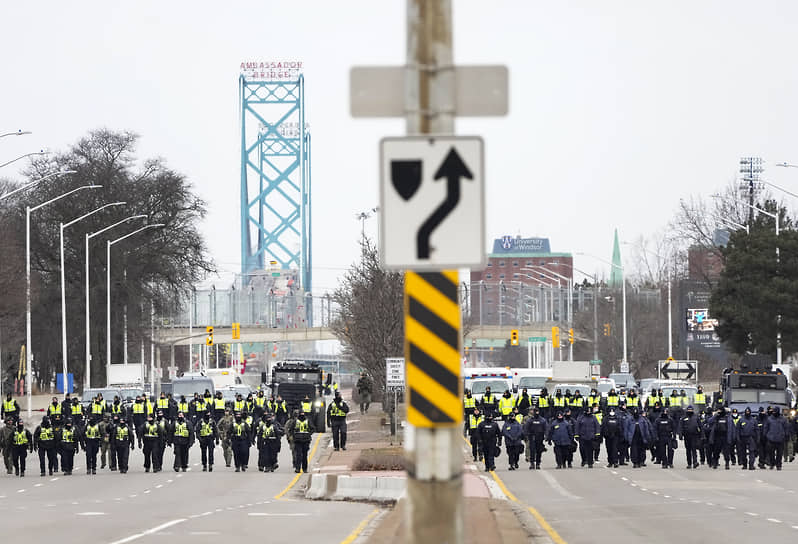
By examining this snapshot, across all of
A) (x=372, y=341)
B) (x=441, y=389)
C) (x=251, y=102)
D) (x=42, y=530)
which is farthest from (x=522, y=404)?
(x=251, y=102)

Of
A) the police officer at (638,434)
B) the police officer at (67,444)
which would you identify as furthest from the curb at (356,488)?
the police officer at (638,434)

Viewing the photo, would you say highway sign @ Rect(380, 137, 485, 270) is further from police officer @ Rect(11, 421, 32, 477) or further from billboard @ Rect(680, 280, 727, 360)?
billboard @ Rect(680, 280, 727, 360)

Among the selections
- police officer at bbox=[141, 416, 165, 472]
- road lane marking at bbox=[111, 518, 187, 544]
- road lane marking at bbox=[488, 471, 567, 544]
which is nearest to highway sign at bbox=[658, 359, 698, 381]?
police officer at bbox=[141, 416, 165, 472]

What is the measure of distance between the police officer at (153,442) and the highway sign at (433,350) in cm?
2863

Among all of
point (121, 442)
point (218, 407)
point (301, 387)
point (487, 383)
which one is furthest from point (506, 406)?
point (301, 387)

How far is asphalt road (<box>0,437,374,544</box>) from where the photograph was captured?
20.4m

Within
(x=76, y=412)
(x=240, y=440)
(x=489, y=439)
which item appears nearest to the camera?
(x=489, y=439)

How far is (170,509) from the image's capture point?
25.4 m

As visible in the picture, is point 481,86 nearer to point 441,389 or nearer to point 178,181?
point 441,389

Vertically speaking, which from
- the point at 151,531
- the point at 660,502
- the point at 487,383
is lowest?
the point at 660,502

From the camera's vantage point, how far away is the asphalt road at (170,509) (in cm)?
2044

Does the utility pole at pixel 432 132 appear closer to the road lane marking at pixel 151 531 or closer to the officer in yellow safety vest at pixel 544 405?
the road lane marking at pixel 151 531

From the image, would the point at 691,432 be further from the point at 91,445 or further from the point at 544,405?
the point at 91,445

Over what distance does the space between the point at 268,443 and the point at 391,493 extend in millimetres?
8453
